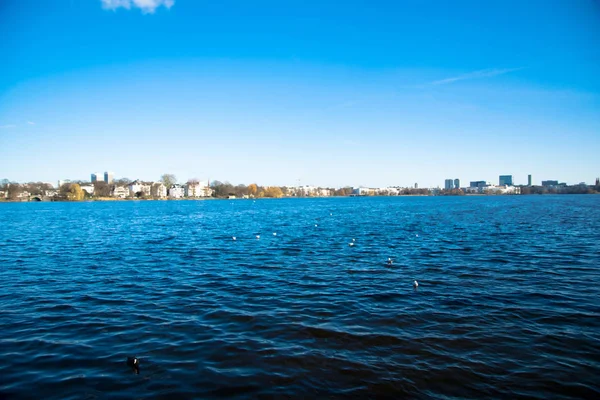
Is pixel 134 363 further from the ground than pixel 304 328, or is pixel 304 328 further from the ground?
pixel 134 363

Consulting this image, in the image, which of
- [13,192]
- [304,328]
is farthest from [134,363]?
[13,192]

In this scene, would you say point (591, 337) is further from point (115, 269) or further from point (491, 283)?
point (115, 269)

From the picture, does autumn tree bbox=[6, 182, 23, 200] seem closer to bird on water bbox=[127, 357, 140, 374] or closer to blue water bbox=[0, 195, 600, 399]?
blue water bbox=[0, 195, 600, 399]

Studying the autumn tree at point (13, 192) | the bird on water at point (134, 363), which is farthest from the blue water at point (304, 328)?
the autumn tree at point (13, 192)

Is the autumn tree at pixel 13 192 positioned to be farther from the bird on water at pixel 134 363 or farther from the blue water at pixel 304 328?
the bird on water at pixel 134 363

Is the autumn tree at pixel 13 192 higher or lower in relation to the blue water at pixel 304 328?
higher

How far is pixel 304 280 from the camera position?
1622 cm

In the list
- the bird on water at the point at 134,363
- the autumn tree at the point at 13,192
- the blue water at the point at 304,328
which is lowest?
the blue water at the point at 304,328

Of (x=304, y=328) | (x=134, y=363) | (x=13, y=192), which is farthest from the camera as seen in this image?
(x=13, y=192)

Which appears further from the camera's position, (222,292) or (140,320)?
(222,292)

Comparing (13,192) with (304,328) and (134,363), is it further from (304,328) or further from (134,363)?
(304,328)

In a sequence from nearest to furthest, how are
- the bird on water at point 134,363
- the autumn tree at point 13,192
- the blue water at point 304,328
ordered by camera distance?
the blue water at point 304,328, the bird on water at point 134,363, the autumn tree at point 13,192

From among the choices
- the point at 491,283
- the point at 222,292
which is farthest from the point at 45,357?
the point at 491,283

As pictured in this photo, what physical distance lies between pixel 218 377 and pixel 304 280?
8.71 m
